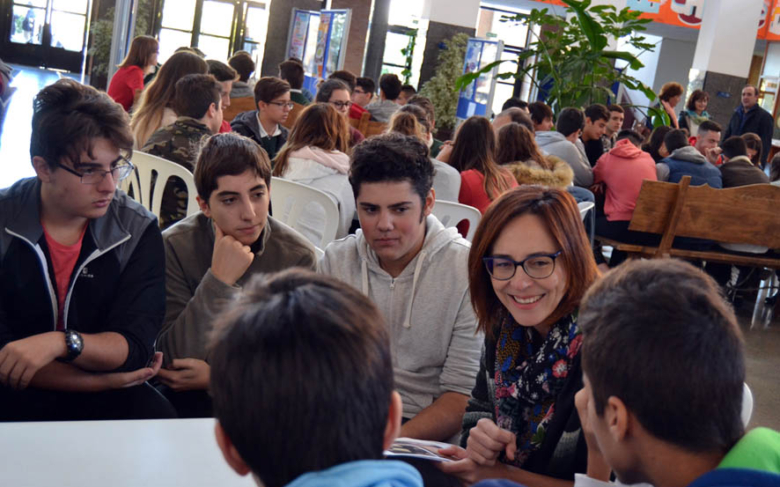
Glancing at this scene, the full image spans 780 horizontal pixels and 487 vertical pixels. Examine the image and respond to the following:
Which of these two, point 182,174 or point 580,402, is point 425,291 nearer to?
point 580,402

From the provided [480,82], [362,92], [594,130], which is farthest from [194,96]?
[480,82]

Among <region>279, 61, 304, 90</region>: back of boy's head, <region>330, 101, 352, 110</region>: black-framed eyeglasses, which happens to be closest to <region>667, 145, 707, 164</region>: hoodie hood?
<region>330, 101, 352, 110</region>: black-framed eyeglasses

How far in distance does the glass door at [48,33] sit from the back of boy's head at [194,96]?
51.5ft

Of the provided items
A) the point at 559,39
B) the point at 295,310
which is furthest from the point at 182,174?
the point at 559,39

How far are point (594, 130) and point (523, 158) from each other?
265 cm

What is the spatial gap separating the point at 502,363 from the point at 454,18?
368 inches

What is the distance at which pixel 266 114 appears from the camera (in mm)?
4594

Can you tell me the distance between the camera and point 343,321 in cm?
82

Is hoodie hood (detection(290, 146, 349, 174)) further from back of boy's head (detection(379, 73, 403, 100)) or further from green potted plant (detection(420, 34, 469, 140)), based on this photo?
green potted plant (detection(420, 34, 469, 140))

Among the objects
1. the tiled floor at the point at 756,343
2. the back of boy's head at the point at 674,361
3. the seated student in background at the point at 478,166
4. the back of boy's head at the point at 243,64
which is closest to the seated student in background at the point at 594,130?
the tiled floor at the point at 756,343

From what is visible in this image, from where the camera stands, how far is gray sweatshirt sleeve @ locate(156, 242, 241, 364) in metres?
1.92

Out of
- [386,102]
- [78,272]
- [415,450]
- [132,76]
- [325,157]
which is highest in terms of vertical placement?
[386,102]

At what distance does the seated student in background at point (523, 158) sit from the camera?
417 centimetres

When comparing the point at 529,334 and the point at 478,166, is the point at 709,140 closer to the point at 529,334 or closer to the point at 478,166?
the point at 478,166
